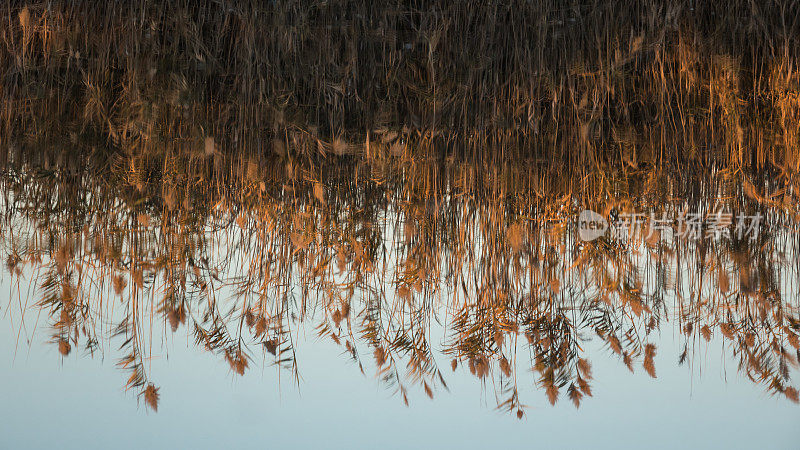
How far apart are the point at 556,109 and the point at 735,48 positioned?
15.3 inches

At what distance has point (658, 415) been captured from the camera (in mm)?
2172

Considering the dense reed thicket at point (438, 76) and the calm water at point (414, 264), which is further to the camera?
the calm water at point (414, 264)

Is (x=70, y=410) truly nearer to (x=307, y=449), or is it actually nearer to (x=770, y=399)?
(x=307, y=449)

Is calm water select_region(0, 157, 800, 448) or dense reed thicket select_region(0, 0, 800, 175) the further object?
calm water select_region(0, 157, 800, 448)

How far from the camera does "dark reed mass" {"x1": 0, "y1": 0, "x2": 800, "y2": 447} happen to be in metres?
1.52

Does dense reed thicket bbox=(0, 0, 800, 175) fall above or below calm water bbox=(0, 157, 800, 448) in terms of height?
above

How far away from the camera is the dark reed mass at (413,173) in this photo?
4.98ft

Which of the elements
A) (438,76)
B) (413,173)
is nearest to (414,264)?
(413,173)

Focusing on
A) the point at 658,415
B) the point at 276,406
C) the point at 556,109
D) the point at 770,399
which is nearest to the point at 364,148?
the point at 556,109

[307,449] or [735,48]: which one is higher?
[735,48]

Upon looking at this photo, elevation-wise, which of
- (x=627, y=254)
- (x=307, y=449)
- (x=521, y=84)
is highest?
(x=521, y=84)

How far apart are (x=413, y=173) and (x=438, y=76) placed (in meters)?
0.22

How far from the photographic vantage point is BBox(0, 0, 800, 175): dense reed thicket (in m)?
1.50

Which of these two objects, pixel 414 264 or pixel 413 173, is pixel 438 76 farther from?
pixel 414 264
